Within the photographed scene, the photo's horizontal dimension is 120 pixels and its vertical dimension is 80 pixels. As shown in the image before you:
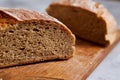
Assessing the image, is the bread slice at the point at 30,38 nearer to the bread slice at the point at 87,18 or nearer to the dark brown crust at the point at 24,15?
the dark brown crust at the point at 24,15

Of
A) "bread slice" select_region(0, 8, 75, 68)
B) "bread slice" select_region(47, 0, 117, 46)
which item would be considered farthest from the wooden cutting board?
"bread slice" select_region(47, 0, 117, 46)

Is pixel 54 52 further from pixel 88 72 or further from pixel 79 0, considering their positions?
pixel 79 0

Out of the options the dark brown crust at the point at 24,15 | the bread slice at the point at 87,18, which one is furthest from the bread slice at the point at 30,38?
the bread slice at the point at 87,18

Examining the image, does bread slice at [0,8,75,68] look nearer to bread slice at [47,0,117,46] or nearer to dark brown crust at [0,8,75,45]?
dark brown crust at [0,8,75,45]

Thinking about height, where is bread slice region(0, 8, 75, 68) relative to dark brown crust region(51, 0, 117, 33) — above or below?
below

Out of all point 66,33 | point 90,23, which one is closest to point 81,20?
point 90,23

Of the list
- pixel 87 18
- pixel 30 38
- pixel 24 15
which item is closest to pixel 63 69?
pixel 30 38
